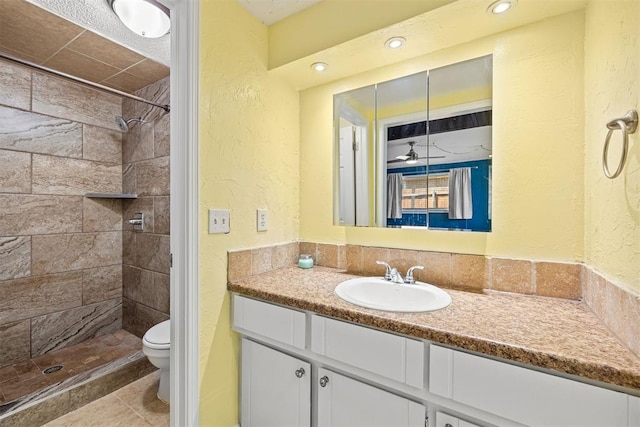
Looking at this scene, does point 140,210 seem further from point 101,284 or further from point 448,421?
point 448,421

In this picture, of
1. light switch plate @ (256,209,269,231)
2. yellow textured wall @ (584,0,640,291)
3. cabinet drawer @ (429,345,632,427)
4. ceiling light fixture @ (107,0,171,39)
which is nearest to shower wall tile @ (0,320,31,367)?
light switch plate @ (256,209,269,231)

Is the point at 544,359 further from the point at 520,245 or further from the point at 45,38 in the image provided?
the point at 45,38

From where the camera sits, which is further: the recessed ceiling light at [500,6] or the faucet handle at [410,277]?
the faucet handle at [410,277]

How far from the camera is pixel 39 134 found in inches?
84.0

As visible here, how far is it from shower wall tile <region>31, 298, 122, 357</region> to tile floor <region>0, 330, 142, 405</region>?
0.05 metres

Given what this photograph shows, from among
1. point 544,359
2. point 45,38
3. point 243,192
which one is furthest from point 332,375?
point 45,38

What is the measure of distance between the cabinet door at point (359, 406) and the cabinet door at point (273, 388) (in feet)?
0.28

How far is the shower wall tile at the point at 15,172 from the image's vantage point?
200 cm

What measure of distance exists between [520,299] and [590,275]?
0.24 m

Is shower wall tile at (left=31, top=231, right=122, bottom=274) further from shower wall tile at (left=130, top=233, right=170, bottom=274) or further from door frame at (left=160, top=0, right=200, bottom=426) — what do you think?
A: door frame at (left=160, top=0, right=200, bottom=426)

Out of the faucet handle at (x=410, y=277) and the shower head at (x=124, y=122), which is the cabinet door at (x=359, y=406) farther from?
the shower head at (x=124, y=122)

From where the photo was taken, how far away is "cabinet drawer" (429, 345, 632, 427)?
0.69 metres

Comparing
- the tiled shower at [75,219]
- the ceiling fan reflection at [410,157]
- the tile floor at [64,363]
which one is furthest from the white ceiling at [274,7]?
the tile floor at [64,363]

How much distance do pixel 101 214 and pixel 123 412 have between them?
5.24 ft
